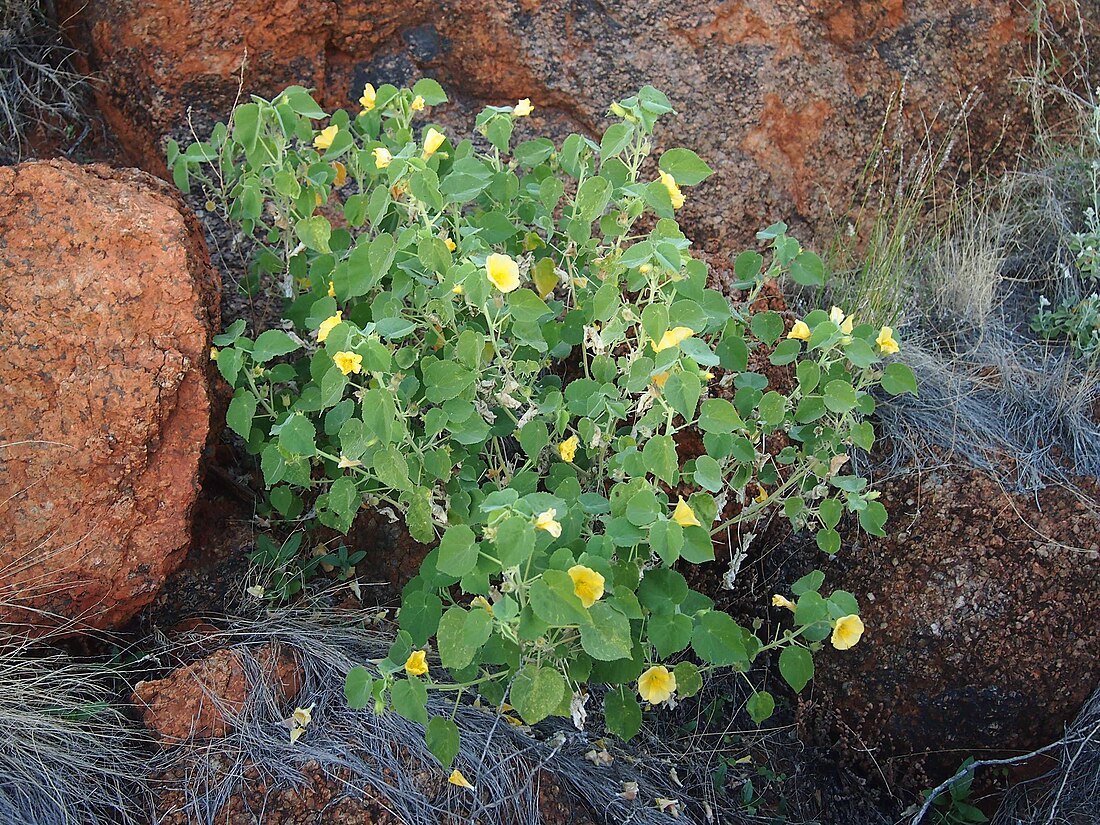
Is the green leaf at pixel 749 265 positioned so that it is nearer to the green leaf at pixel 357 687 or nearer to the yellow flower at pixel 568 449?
the yellow flower at pixel 568 449

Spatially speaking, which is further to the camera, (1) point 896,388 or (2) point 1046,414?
(2) point 1046,414

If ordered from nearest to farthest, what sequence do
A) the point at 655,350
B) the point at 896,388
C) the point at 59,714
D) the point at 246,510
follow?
the point at 655,350 < the point at 59,714 < the point at 896,388 < the point at 246,510

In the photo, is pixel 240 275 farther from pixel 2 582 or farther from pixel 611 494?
pixel 611 494

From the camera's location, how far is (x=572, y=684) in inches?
75.0

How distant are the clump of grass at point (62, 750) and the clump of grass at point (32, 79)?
1.54 m

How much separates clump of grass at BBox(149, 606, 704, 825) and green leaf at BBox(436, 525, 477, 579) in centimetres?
51

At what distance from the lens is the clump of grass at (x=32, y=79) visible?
109 inches

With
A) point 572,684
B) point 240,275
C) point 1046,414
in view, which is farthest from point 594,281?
point 1046,414

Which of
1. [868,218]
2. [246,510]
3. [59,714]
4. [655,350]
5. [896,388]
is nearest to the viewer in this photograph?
[655,350]

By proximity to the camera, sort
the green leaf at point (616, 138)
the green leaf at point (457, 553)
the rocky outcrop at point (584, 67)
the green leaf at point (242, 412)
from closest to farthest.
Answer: the green leaf at point (457, 553) → the green leaf at point (616, 138) → the green leaf at point (242, 412) → the rocky outcrop at point (584, 67)

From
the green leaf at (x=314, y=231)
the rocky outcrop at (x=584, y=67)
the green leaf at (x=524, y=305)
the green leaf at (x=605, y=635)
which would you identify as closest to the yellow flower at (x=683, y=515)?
the green leaf at (x=605, y=635)

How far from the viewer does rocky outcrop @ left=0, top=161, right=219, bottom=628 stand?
191cm

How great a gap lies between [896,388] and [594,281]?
24.8 inches

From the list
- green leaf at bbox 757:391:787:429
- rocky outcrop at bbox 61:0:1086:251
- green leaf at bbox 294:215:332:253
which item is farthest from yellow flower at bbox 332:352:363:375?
rocky outcrop at bbox 61:0:1086:251
